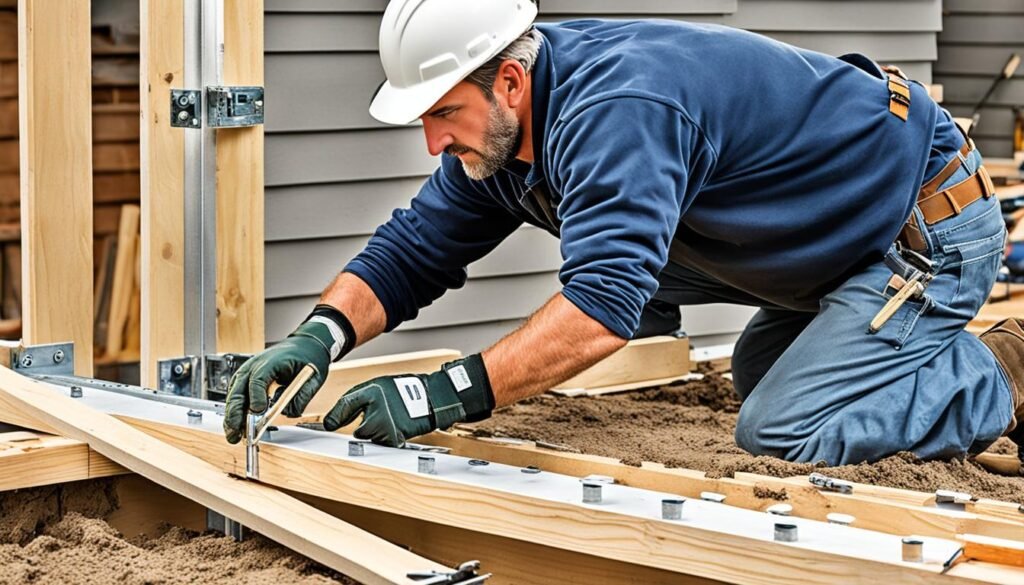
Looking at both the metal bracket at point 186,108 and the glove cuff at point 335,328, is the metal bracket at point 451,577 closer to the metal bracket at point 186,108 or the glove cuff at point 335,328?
the glove cuff at point 335,328

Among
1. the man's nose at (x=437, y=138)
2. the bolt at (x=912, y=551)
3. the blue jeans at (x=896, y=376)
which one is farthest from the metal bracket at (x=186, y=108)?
the bolt at (x=912, y=551)

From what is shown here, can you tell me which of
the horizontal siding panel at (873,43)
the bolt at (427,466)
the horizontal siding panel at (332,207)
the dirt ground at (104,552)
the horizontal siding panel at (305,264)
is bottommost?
the dirt ground at (104,552)

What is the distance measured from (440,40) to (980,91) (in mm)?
8101

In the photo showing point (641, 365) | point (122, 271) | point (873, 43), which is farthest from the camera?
point (873, 43)

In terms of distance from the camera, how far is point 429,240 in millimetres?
3729

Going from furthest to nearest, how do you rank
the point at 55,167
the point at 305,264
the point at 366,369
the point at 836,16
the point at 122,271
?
1. the point at 836,16
2. the point at 122,271
3. the point at 305,264
4. the point at 366,369
5. the point at 55,167

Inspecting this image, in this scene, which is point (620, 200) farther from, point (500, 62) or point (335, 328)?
point (335, 328)

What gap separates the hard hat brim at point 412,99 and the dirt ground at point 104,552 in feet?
3.29

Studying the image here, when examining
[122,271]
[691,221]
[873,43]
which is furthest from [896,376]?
[873,43]

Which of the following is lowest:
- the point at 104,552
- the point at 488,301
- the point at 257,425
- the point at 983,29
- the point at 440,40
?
the point at 104,552

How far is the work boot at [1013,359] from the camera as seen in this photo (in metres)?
3.63

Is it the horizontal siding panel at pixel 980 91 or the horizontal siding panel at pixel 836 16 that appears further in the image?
the horizontal siding panel at pixel 980 91

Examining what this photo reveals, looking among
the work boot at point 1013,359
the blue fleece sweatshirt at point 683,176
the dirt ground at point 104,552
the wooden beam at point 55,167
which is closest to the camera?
the dirt ground at point 104,552

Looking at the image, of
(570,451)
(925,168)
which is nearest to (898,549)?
(570,451)
